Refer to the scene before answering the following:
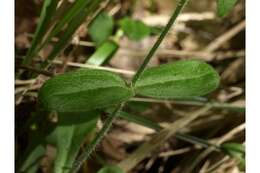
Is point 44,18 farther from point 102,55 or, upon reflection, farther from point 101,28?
point 101,28

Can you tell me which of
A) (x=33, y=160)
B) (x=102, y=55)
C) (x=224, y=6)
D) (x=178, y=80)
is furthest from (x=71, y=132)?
(x=224, y=6)

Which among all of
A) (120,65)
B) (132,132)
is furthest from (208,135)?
(120,65)

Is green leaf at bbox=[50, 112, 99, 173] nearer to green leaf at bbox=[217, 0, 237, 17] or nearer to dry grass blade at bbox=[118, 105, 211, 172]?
dry grass blade at bbox=[118, 105, 211, 172]

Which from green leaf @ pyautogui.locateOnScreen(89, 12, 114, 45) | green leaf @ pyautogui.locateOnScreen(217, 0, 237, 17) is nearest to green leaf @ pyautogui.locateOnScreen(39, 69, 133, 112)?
green leaf @ pyautogui.locateOnScreen(217, 0, 237, 17)

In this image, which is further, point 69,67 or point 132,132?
point 132,132

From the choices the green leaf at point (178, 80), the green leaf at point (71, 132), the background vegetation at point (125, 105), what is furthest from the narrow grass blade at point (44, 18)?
the green leaf at point (178, 80)

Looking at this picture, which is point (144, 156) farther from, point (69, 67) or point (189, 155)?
point (69, 67)
